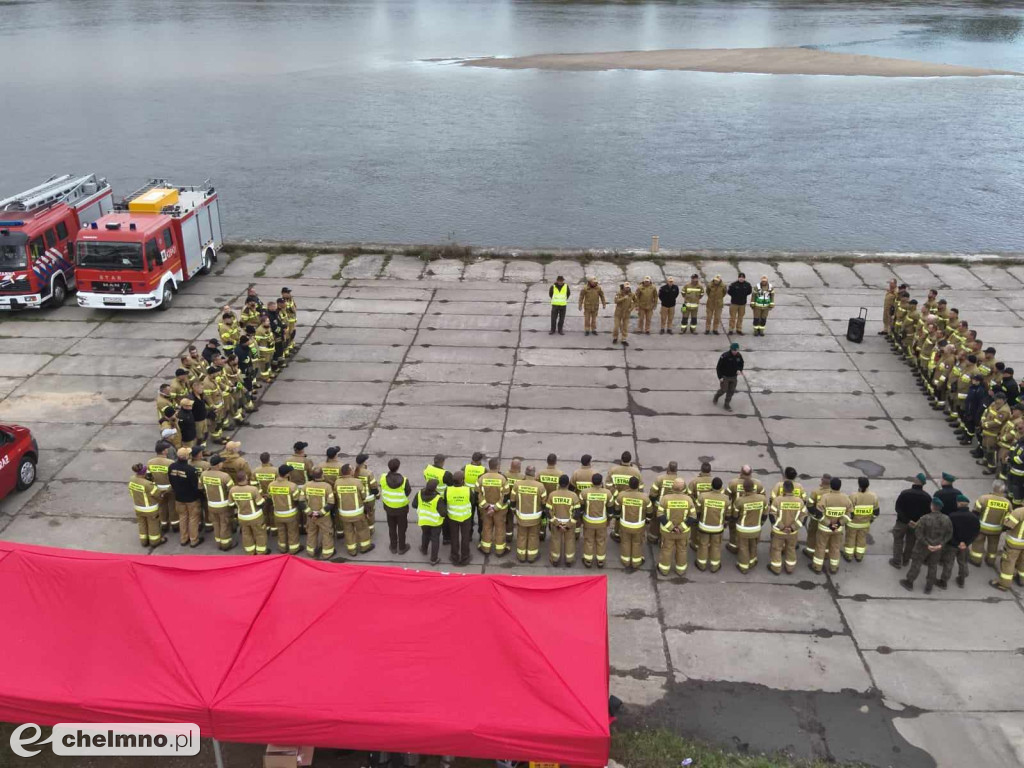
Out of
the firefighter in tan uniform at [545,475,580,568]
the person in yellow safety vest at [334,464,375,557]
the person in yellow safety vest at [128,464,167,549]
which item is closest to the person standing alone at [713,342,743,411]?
the firefighter in tan uniform at [545,475,580,568]

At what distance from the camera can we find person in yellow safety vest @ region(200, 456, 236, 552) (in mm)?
12133

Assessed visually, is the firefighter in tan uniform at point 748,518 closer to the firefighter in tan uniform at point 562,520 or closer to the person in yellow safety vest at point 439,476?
the firefighter in tan uniform at point 562,520

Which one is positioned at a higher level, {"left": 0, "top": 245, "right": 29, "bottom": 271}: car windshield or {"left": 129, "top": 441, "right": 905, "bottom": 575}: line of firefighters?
{"left": 0, "top": 245, "right": 29, "bottom": 271}: car windshield

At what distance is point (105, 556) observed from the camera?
9453 millimetres

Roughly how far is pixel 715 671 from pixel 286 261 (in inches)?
754

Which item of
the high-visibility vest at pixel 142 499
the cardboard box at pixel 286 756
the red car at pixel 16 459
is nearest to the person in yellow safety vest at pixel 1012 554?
the cardboard box at pixel 286 756

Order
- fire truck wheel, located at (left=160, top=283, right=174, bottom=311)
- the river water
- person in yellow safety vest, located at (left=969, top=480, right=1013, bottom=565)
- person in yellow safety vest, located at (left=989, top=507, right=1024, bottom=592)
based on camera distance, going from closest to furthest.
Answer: person in yellow safety vest, located at (left=989, top=507, right=1024, bottom=592) < person in yellow safety vest, located at (left=969, top=480, right=1013, bottom=565) < fire truck wheel, located at (left=160, top=283, right=174, bottom=311) < the river water

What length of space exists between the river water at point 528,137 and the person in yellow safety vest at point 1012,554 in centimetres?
2539

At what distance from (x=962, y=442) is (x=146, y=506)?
1383cm

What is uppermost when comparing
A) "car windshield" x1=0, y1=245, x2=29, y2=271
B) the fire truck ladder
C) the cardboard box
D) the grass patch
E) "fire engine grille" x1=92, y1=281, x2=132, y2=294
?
the fire truck ladder

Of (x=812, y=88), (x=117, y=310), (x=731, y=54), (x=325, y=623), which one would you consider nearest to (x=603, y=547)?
(x=325, y=623)

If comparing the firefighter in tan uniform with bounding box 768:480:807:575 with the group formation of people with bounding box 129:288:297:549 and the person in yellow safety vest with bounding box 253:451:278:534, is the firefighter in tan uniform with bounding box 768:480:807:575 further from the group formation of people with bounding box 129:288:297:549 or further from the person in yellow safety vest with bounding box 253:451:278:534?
the group formation of people with bounding box 129:288:297:549

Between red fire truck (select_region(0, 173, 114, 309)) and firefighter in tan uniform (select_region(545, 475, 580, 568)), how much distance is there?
15745mm

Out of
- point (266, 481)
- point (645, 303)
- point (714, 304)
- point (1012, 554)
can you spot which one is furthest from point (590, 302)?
point (1012, 554)
